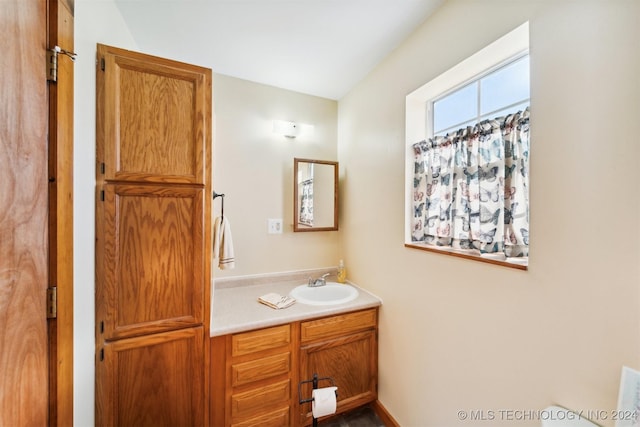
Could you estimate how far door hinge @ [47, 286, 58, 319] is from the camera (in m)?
0.75

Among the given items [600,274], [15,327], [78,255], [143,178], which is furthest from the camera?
[143,178]

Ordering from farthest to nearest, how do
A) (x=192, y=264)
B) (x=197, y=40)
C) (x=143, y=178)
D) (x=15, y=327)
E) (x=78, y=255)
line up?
(x=197, y=40) → (x=192, y=264) → (x=143, y=178) → (x=78, y=255) → (x=15, y=327)

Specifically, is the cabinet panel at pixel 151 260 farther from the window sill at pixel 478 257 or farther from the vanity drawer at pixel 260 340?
the window sill at pixel 478 257

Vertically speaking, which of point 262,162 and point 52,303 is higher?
point 262,162

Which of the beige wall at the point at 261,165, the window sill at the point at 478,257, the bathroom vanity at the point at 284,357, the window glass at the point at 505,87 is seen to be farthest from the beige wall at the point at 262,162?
the window glass at the point at 505,87

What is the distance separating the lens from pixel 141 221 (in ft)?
3.73

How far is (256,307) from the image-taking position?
1.60m

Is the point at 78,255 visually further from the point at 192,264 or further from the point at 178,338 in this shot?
the point at 178,338

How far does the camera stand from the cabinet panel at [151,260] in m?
1.08

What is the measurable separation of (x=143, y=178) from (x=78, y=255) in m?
0.40

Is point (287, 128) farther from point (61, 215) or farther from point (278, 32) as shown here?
point (61, 215)

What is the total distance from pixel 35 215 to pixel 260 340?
1126mm

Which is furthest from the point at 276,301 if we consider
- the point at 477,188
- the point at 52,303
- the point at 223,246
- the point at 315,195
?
the point at 477,188

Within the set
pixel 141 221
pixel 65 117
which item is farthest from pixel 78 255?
pixel 65 117
